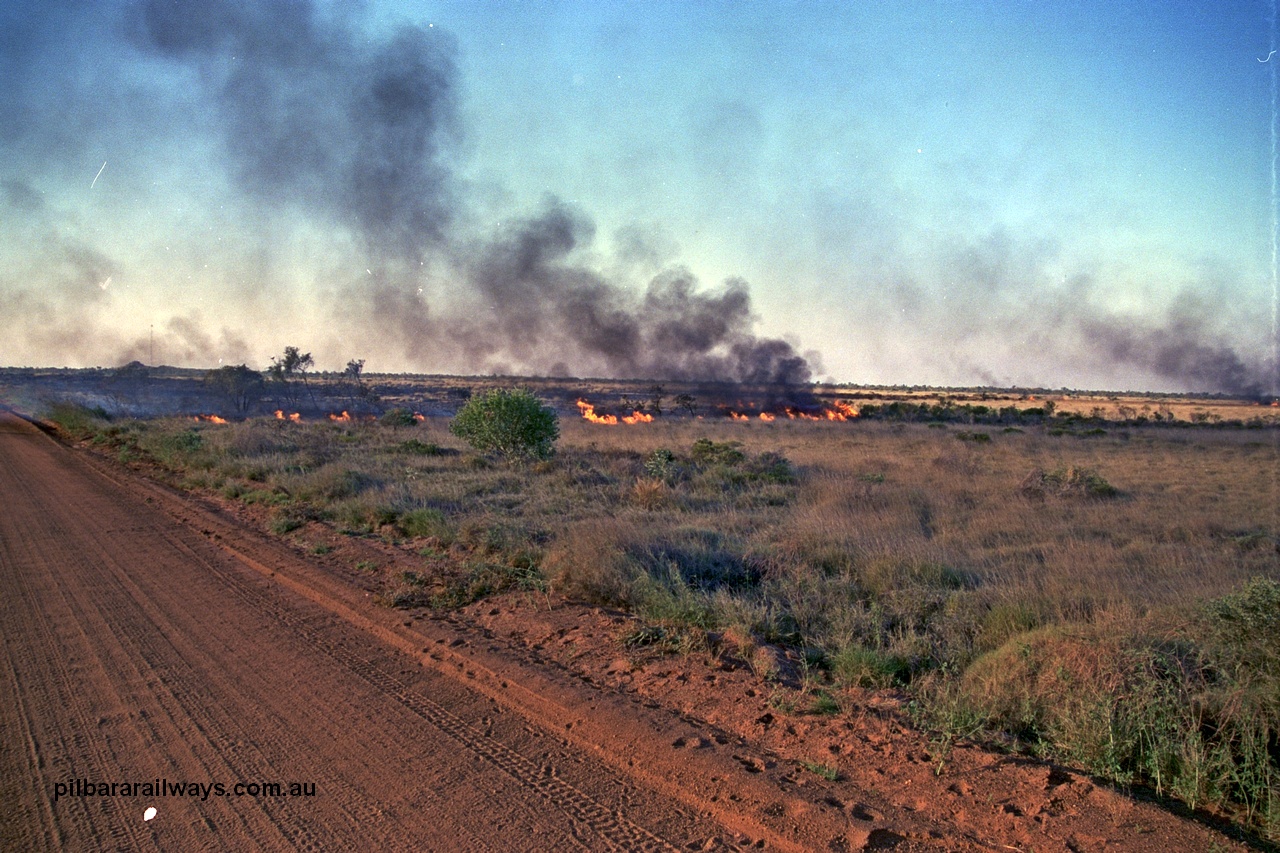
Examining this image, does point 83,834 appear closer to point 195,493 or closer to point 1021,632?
point 1021,632

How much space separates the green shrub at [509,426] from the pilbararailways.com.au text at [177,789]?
55.2 feet

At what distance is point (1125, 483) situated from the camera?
22.6 meters

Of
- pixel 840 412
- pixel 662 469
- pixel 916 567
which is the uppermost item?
pixel 840 412

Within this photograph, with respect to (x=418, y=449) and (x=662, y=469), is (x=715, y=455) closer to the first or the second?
(x=662, y=469)

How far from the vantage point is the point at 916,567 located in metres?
8.93

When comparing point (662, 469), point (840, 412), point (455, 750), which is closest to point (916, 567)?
point (455, 750)

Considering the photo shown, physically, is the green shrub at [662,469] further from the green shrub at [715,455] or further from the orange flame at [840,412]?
the orange flame at [840,412]

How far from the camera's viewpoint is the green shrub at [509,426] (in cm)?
2155

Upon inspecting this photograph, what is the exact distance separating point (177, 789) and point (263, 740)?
63cm

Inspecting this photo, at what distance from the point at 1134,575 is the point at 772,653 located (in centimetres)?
600

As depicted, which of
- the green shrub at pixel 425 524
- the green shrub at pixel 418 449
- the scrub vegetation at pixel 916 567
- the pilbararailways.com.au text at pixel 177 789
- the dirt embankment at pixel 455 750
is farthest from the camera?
the green shrub at pixel 418 449

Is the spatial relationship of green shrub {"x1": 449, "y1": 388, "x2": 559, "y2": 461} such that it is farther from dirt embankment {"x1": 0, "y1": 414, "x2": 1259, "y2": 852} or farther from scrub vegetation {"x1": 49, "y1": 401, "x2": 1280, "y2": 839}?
dirt embankment {"x1": 0, "y1": 414, "x2": 1259, "y2": 852}

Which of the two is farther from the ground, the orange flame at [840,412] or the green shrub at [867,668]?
the orange flame at [840,412]

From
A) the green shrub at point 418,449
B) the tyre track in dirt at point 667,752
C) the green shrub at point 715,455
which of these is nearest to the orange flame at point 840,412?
the green shrub at point 715,455
